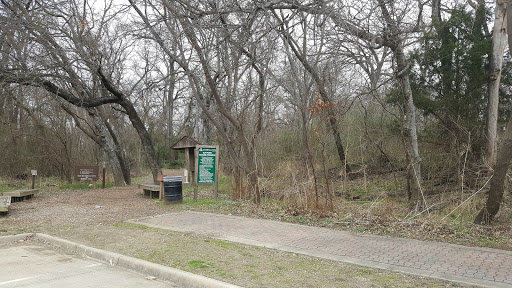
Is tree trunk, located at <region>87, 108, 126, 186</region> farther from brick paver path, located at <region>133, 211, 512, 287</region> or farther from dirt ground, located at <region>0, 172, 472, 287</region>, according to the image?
brick paver path, located at <region>133, 211, 512, 287</region>

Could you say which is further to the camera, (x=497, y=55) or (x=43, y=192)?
(x=43, y=192)

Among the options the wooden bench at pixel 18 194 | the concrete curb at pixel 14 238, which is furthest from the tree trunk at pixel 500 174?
the wooden bench at pixel 18 194

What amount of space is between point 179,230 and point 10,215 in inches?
221

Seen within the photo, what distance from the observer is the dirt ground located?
17.1ft

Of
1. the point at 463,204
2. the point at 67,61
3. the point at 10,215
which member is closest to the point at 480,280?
the point at 463,204

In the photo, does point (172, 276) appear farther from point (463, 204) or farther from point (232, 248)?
point (463, 204)

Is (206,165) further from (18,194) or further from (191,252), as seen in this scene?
(191,252)

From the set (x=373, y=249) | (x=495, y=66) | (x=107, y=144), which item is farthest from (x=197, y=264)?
(x=107, y=144)

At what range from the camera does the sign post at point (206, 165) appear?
13.8 meters

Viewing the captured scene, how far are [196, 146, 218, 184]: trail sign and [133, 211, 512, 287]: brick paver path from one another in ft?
12.9

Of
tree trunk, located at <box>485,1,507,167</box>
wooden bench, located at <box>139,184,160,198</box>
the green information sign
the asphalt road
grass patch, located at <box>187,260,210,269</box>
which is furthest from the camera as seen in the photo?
wooden bench, located at <box>139,184,160,198</box>

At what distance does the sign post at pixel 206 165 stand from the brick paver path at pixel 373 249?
3.91 meters

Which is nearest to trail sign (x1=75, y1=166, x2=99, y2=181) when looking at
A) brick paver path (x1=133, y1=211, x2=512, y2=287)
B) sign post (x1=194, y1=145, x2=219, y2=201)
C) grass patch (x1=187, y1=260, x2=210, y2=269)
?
sign post (x1=194, y1=145, x2=219, y2=201)

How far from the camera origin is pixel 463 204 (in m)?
9.59
